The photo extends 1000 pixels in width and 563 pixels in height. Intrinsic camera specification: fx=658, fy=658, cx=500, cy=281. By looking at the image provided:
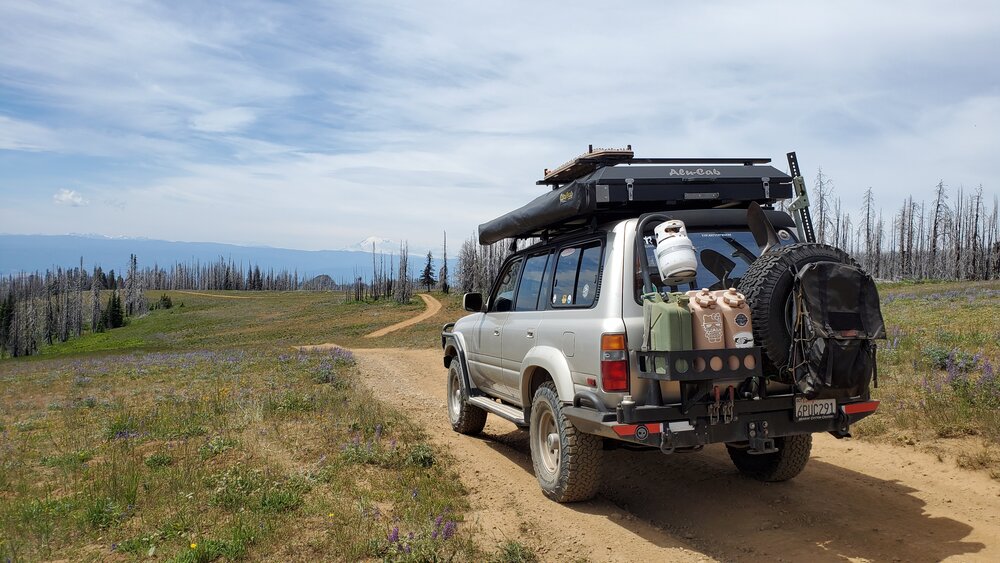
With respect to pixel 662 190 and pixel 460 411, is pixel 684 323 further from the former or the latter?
pixel 460 411

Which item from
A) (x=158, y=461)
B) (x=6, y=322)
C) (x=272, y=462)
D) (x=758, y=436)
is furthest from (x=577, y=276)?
(x=6, y=322)

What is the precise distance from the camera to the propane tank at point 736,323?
443cm

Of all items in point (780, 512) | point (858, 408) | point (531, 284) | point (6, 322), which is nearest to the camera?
point (858, 408)

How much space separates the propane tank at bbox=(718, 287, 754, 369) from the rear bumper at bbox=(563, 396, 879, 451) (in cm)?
43

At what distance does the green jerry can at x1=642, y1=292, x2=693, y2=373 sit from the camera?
4.33 meters

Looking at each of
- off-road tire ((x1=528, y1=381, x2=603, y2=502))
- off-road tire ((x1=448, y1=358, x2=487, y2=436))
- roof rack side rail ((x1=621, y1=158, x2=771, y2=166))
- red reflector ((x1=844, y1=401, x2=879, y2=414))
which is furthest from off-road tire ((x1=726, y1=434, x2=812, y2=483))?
off-road tire ((x1=448, y1=358, x2=487, y2=436))

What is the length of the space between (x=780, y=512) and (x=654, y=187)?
9.49 feet

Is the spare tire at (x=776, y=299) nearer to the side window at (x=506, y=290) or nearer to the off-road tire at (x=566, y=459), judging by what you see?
the off-road tire at (x=566, y=459)

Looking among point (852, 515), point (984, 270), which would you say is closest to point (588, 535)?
point (852, 515)

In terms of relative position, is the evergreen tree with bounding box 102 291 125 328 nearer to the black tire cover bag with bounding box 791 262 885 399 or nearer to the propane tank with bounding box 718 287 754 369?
the propane tank with bounding box 718 287 754 369

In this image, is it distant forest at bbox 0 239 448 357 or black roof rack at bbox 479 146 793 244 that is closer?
black roof rack at bbox 479 146 793 244

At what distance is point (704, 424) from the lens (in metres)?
4.59

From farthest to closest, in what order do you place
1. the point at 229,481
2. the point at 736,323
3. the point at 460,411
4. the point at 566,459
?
1. the point at 460,411
2. the point at 229,481
3. the point at 566,459
4. the point at 736,323

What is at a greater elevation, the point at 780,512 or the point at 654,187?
the point at 654,187
